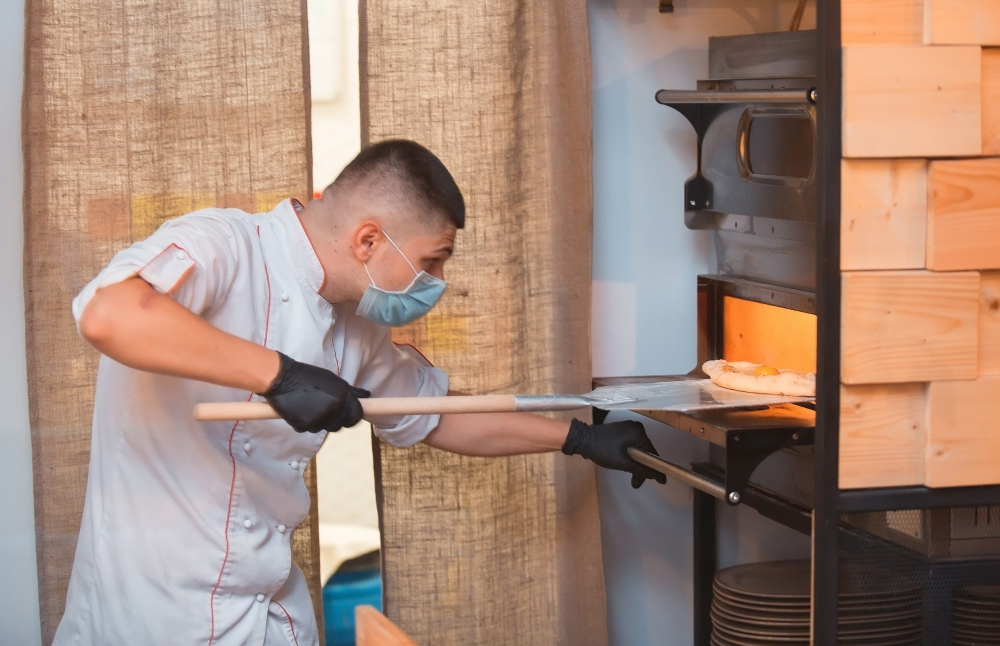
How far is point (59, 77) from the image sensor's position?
6.80ft

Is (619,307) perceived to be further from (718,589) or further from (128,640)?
(128,640)

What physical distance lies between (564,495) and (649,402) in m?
0.68

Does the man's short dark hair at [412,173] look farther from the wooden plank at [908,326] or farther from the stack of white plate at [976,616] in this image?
the stack of white plate at [976,616]

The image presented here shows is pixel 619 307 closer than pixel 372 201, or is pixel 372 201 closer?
pixel 372 201

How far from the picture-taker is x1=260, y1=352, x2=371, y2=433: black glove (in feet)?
4.66

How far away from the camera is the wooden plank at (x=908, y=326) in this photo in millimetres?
1480

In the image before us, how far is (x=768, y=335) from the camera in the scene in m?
2.13

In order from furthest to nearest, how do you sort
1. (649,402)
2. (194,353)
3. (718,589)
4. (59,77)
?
(718,589) < (59,77) < (649,402) < (194,353)

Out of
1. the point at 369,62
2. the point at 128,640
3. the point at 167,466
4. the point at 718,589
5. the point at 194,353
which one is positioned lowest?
the point at 718,589

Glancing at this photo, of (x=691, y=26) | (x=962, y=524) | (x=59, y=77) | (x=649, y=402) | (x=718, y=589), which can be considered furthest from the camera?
(x=691, y=26)

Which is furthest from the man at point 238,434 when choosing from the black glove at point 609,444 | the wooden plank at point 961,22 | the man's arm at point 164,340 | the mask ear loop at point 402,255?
the wooden plank at point 961,22

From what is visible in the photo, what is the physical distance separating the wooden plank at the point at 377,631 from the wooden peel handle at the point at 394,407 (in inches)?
12.9

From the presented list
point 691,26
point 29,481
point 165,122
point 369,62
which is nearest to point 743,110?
point 691,26

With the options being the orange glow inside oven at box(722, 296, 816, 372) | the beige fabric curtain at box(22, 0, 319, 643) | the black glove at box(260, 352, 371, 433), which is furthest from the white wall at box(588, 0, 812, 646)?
the black glove at box(260, 352, 371, 433)
